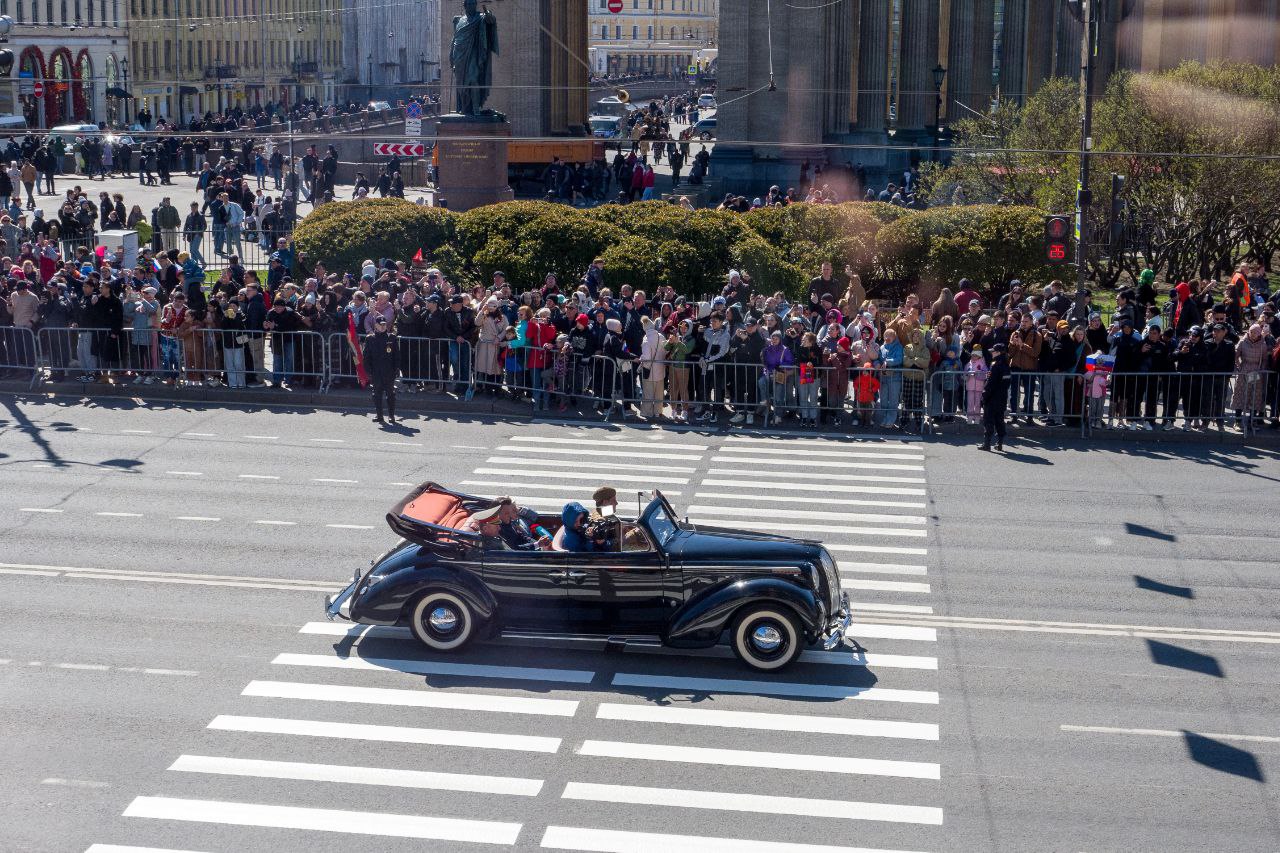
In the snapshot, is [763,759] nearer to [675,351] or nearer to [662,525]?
[662,525]

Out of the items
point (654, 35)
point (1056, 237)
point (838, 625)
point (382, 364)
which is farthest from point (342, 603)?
point (654, 35)

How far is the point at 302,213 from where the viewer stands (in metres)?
51.9

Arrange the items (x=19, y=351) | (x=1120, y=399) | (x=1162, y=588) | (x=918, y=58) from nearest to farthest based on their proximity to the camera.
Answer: (x=1162, y=588)
(x=1120, y=399)
(x=19, y=351)
(x=918, y=58)

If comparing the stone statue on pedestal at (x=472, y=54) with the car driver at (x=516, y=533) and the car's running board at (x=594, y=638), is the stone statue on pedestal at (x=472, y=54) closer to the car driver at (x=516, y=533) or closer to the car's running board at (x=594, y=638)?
the car driver at (x=516, y=533)

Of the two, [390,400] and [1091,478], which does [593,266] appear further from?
[1091,478]

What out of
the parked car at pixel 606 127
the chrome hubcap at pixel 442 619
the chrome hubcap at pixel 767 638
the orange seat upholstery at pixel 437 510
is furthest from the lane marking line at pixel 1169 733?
the parked car at pixel 606 127

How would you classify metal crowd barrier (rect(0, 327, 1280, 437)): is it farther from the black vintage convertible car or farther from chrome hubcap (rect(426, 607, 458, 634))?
chrome hubcap (rect(426, 607, 458, 634))

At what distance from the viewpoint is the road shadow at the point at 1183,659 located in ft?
46.3

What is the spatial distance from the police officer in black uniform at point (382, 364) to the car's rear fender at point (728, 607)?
1094 cm

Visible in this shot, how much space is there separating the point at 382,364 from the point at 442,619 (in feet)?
33.3

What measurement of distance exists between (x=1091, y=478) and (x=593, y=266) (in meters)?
10.8

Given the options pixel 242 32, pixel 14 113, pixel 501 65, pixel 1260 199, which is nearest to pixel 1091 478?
pixel 1260 199

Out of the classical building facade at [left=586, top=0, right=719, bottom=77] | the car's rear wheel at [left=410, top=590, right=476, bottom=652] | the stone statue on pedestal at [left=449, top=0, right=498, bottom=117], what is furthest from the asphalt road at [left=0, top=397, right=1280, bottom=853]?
the classical building facade at [left=586, top=0, right=719, bottom=77]

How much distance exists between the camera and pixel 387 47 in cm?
13250
